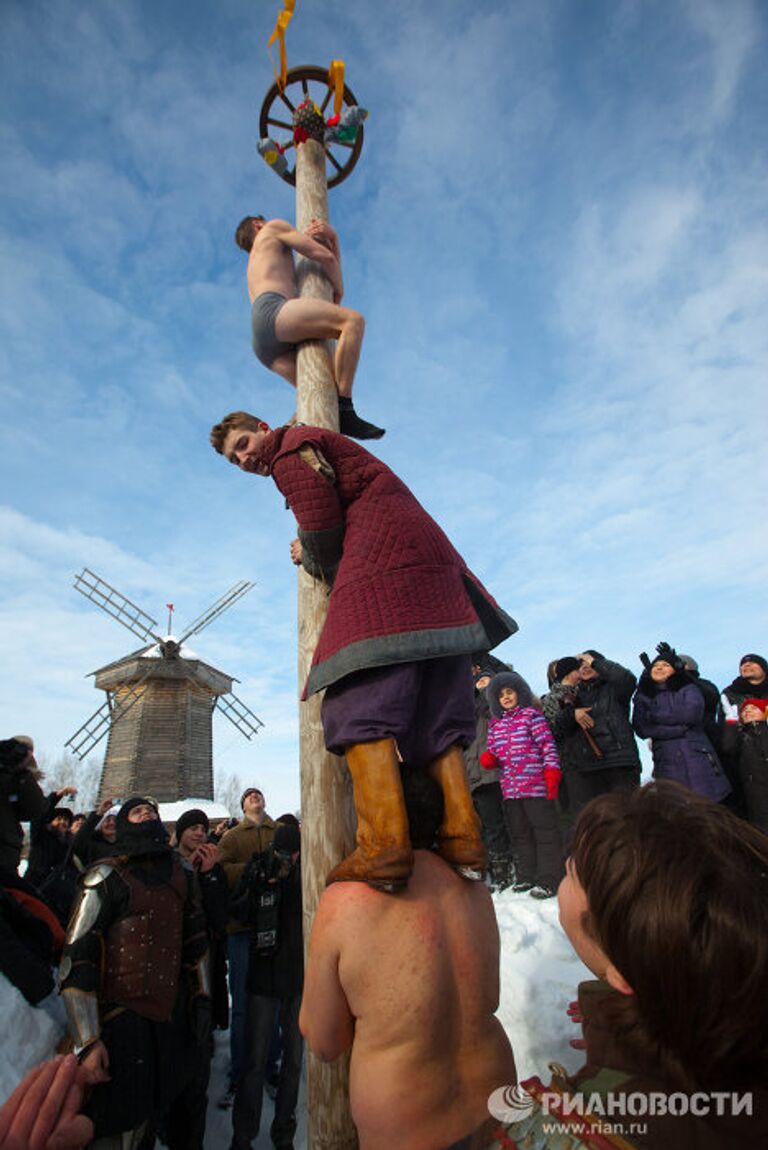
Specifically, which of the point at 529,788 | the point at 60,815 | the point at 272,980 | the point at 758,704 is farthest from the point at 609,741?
the point at 60,815

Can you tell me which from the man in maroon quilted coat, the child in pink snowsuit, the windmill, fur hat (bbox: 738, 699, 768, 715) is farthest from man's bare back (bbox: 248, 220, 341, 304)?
the windmill

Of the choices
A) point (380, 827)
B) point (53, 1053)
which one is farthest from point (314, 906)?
point (53, 1053)

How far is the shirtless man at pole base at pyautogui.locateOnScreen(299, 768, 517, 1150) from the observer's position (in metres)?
1.54

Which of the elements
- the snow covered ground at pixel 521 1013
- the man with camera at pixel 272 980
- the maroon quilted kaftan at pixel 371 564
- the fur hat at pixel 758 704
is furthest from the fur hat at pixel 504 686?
the maroon quilted kaftan at pixel 371 564

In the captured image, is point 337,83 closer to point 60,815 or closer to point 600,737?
point 600,737

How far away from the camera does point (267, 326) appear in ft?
10.3

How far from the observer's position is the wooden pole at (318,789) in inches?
80.5

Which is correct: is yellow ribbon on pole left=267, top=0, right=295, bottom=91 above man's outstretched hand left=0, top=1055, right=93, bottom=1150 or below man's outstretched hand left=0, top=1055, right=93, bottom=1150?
above

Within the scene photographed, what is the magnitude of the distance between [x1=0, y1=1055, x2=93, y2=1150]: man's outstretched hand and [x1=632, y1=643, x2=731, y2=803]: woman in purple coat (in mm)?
4943

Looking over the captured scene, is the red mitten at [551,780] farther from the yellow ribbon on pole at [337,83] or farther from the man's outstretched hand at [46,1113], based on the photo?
the yellow ribbon on pole at [337,83]

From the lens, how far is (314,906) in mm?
2307

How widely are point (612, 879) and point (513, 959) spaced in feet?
12.8

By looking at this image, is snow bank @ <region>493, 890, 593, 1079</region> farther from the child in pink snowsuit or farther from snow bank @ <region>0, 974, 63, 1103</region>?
snow bank @ <region>0, 974, 63, 1103</region>

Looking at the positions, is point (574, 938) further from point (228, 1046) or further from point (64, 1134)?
point (228, 1046)
